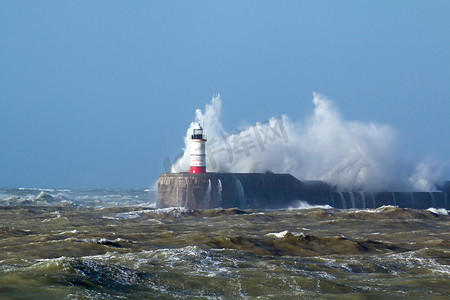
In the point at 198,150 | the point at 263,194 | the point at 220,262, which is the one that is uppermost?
the point at 198,150

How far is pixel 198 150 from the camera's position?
39.4 meters

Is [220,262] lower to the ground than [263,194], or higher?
lower

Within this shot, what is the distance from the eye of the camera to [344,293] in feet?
41.9

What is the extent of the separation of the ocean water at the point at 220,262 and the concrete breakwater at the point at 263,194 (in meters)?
10.2

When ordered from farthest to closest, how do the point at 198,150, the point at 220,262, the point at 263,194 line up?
the point at 263,194 → the point at 198,150 → the point at 220,262

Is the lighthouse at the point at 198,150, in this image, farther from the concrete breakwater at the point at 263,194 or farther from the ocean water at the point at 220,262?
the ocean water at the point at 220,262

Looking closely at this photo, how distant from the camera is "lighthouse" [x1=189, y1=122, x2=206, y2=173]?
3912cm

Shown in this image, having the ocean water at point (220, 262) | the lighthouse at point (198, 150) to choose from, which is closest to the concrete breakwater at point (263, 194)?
the lighthouse at point (198, 150)

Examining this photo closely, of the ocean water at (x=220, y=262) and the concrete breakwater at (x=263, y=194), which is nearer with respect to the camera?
the ocean water at (x=220, y=262)

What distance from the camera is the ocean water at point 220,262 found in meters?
12.6

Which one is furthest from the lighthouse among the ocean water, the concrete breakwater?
the ocean water

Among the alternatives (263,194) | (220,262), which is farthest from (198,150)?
(220,262)

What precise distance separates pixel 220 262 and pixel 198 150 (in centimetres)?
2346

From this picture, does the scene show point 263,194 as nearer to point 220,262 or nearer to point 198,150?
point 198,150
